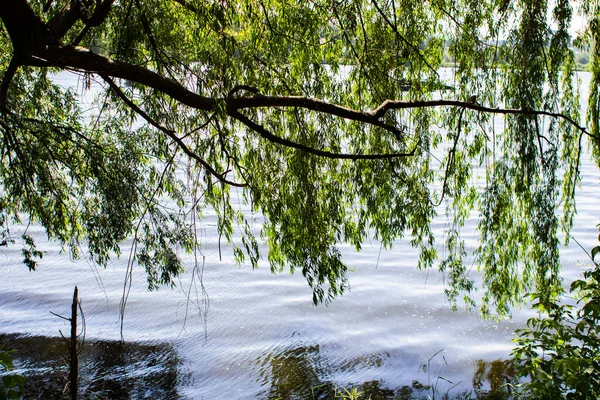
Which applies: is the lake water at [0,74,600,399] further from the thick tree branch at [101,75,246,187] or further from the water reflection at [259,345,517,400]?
the thick tree branch at [101,75,246,187]

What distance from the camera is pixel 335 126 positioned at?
4887mm

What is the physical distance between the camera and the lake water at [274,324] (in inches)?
245

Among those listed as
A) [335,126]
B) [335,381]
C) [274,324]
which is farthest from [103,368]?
[335,126]

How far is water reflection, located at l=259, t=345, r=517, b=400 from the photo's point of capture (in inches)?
226

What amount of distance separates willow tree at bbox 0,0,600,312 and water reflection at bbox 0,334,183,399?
1.29m

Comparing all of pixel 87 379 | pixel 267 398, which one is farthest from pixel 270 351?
pixel 87 379

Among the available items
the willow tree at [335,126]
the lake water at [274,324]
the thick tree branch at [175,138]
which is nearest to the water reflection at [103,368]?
the lake water at [274,324]

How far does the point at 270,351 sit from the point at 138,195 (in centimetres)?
237

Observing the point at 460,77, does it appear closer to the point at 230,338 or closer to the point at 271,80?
the point at 271,80

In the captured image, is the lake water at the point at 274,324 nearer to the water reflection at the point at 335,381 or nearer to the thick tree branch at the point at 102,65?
the water reflection at the point at 335,381

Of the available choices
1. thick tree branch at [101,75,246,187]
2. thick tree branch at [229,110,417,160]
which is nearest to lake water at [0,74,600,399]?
thick tree branch at [101,75,246,187]

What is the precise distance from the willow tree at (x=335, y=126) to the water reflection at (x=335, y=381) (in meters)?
1.12

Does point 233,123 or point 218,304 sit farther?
point 218,304

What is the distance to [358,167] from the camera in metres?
4.98
